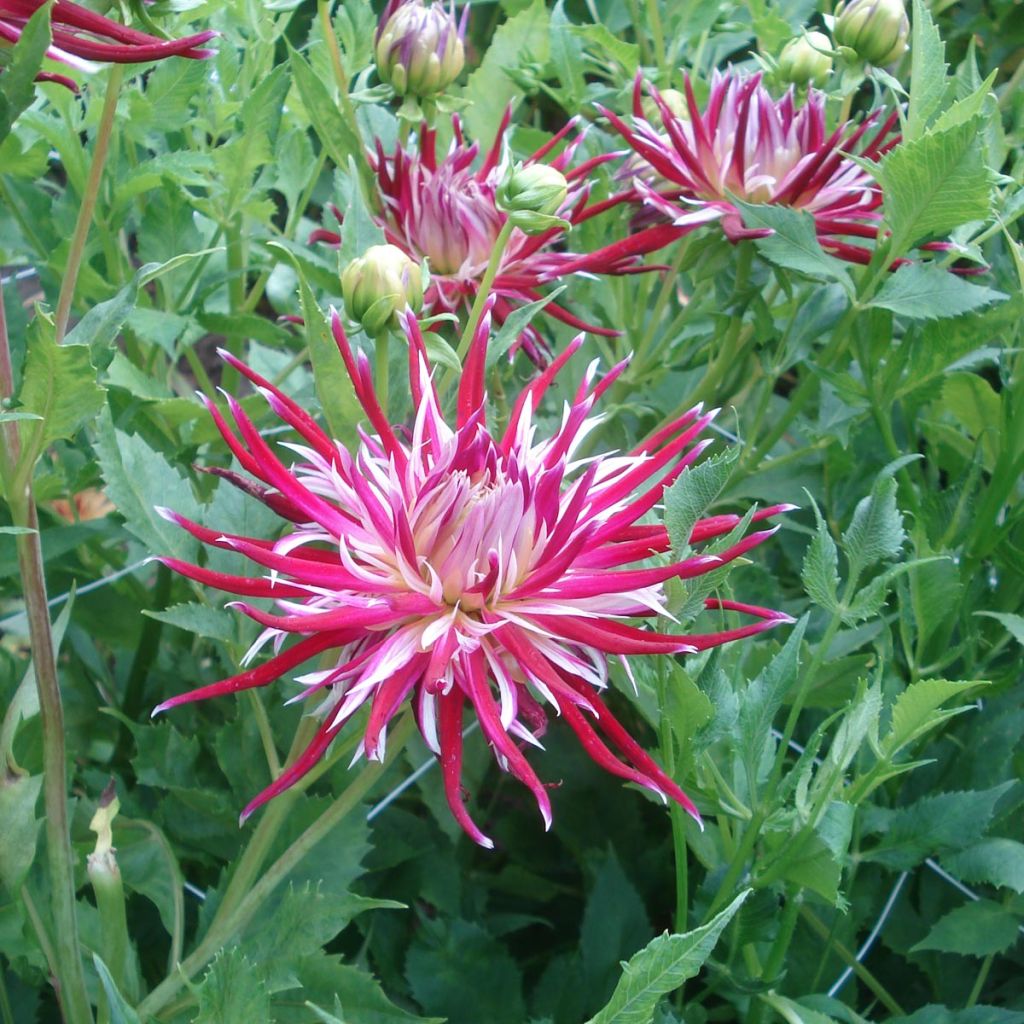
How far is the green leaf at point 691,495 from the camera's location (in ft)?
1.44

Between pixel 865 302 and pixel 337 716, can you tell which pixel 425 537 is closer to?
Answer: pixel 337 716

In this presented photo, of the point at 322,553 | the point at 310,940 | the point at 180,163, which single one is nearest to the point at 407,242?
the point at 180,163

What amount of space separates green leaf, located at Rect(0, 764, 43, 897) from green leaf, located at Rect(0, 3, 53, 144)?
0.84ft

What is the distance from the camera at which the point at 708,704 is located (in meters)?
0.47

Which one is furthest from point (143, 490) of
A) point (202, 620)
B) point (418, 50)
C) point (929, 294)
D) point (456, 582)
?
point (929, 294)

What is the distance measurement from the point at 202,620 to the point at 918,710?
30cm

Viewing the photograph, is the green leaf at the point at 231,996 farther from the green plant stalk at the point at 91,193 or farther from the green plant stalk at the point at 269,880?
the green plant stalk at the point at 91,193

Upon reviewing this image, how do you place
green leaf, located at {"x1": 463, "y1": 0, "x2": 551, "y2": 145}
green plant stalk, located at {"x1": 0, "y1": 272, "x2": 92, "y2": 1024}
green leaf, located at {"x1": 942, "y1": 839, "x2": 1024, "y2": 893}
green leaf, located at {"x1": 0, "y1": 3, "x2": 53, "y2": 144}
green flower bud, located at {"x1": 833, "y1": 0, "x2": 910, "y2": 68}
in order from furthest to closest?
green leaf, located at {"x1": 463, "y1": 0, "x2": 551, "y2": 145}, green flower bud, located at {"x1": 833, "y1": 0, "x2": 910, "y2": 68}, green leaf, located at {"x1": 942, "y1": 839, "x2": 1024, "y2": 893}, green plant stalk, located at {"x1": 0, "y1": 272, "x2": 92, "y2": 1024}, green leaf, located at {"x1": 0, "y1": 3, "x2": 53, "y2": 144}

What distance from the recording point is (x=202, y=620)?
0.54m

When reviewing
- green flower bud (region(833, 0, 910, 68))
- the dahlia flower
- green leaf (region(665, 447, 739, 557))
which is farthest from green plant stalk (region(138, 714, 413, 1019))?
green flower bud (region(833, 0, 910, 68))

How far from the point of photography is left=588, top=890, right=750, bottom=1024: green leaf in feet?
1.37

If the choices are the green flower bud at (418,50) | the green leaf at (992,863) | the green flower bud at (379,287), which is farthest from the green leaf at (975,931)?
the green flower bud at (418,50)

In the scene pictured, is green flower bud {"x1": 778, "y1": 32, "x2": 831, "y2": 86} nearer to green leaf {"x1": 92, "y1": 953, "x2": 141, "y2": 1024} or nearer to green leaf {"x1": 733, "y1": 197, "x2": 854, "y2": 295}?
green leaf {"x1": 733, "y1": 197, "x2": 854, "y2": 295}

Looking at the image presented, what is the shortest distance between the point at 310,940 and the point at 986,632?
0.45 metres
